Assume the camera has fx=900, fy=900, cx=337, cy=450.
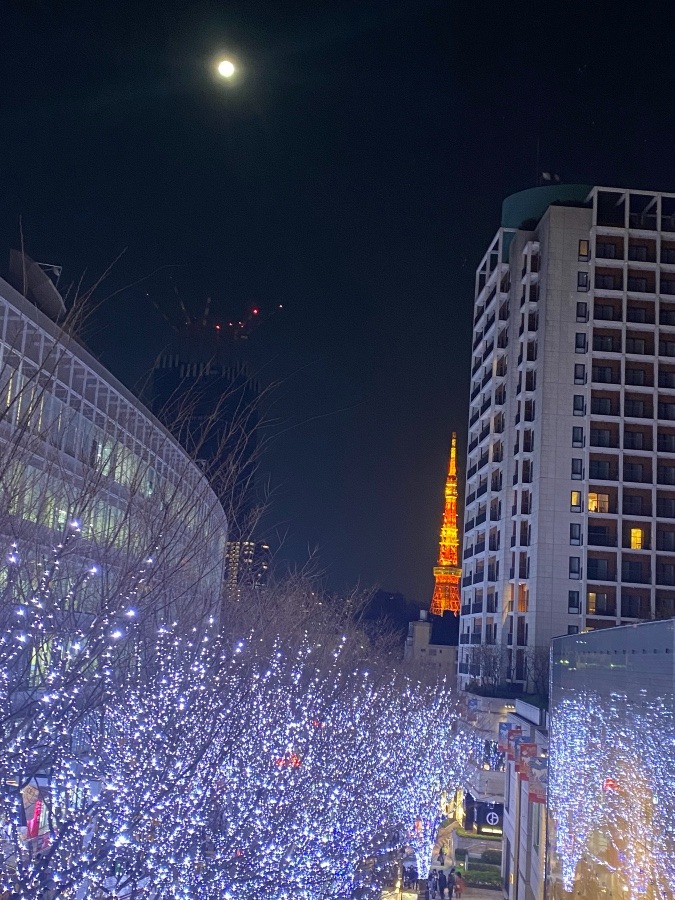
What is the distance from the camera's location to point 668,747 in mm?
9367

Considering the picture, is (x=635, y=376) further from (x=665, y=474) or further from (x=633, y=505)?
(x=633, y=505)

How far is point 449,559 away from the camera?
394ft

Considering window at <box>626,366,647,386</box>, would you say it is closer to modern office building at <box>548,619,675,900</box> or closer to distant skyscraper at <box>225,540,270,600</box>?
distant skyscraper at <box>225,540,270,600</box>

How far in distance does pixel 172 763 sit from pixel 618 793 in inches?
233

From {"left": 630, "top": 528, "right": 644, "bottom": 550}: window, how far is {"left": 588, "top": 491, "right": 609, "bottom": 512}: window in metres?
1.58

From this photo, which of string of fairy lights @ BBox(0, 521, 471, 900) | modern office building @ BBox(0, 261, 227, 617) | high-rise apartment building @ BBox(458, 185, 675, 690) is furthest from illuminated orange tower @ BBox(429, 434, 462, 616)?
modern office building @ BBox(0, 261, 227, 617)

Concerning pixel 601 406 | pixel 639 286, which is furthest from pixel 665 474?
pixel 639 286

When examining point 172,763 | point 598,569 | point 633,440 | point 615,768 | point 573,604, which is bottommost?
point 172,763

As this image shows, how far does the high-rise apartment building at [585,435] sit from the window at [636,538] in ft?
0.15

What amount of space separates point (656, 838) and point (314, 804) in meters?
9.40

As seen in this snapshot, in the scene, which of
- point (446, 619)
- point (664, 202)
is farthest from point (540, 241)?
point (446, 619)

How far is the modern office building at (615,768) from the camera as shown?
382 inches

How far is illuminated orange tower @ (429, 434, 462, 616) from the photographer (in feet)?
381

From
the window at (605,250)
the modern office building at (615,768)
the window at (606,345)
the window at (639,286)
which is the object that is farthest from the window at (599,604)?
the modern office building at (615,768)
